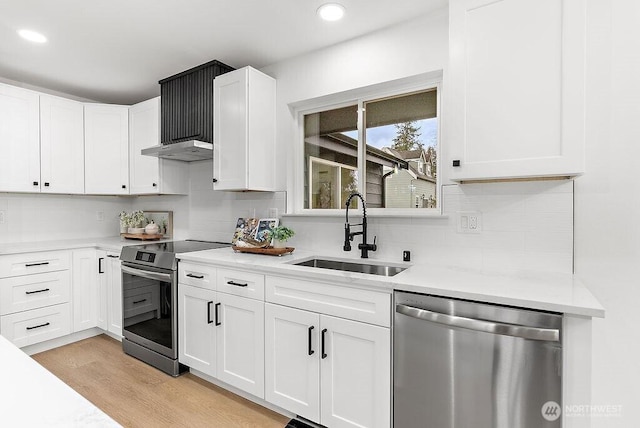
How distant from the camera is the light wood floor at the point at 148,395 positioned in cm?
203

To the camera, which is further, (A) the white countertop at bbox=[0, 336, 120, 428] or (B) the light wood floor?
(B) the light wood floor

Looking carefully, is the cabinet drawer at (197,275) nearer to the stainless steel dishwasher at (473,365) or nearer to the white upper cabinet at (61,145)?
the stainless steel dishwasher at (473,365)

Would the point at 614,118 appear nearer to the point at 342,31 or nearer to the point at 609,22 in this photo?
the point at 609,22

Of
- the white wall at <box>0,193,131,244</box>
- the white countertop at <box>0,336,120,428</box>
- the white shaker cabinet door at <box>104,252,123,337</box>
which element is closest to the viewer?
the white countertop at <box>0,336,120,428</box>

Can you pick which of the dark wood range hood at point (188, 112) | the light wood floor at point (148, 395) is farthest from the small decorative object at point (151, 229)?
the light wood floor at point (148, 395)

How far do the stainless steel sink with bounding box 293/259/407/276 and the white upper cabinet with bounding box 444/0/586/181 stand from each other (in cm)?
73

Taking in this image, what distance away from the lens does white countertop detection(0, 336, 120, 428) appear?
20.7 inches

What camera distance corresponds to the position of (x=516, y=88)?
157cm

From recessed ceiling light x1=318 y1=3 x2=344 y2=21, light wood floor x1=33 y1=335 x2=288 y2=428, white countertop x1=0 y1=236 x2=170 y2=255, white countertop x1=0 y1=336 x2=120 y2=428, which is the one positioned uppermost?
recessed ceiling light x1=318 y1=3 x2=344 y2=21

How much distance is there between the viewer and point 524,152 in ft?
5.11

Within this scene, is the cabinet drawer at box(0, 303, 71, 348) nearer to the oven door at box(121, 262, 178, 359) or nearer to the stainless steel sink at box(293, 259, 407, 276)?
the oven door at box(121, 262, 178, 359)

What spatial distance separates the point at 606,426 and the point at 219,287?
2.25 m

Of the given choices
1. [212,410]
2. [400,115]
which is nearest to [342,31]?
[400,115]

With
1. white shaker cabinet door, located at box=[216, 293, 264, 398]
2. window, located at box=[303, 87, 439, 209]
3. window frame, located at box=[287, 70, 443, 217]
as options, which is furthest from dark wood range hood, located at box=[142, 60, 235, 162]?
white shaker cabinet door, located at box=[216, 293, 264, 398]
